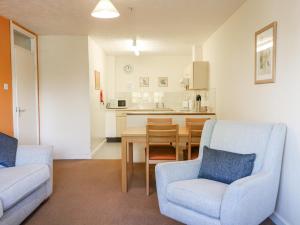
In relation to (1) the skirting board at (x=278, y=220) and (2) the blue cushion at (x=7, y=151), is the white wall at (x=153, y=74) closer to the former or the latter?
(2) the blue cushion at (x=7, y=151)

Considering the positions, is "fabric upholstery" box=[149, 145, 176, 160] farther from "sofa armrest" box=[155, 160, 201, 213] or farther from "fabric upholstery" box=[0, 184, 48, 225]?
"fabric upholstery" box=[0, 184, 48, 225]

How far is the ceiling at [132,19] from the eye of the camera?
12.1 ft

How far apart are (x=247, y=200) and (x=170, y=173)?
0.74 metres

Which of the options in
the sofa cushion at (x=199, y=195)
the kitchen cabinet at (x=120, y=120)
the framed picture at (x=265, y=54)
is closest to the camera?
the sofa cushion at (x=199, y=195)

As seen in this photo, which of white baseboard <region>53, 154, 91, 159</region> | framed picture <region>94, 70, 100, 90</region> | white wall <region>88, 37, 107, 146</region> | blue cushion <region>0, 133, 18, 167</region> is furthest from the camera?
framed picture <region>94, 70, 100, 90</region>

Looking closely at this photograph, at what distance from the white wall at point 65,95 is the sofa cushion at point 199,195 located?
347 cm

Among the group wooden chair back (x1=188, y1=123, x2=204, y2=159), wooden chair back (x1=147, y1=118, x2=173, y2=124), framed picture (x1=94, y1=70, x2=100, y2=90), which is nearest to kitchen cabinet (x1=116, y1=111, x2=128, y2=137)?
framed picture (x1=94, y1=70, x2=100, y2=90)

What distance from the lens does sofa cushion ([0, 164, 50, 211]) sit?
2.37 meters

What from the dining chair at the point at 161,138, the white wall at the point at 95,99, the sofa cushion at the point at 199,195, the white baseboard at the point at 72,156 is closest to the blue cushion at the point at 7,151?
the dining chair at the point at 161,138

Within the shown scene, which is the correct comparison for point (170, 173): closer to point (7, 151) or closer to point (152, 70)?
point (7, 151)

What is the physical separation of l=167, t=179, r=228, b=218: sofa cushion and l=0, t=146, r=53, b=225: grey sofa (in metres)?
1.30

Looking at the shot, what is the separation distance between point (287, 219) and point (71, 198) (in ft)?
7.72

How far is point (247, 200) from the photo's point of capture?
2.10 m

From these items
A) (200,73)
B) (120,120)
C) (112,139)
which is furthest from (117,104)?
(200,73)
